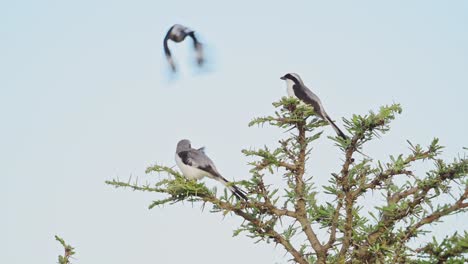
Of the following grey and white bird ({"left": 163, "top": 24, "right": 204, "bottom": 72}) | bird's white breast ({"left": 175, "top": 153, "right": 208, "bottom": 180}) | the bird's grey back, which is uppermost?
grey and white bird ({"left": 163, "top": 24, "right": 204, "bottom": 72})

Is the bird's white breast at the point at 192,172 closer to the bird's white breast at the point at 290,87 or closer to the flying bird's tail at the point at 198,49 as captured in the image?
the flying bird's tail at the point at 198,49

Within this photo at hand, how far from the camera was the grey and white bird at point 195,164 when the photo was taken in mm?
8680

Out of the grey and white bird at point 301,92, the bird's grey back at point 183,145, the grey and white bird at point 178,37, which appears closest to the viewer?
the grey and white bird at point 178,37

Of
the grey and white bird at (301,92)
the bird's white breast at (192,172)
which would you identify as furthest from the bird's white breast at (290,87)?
the bird's white breast at (192,172)

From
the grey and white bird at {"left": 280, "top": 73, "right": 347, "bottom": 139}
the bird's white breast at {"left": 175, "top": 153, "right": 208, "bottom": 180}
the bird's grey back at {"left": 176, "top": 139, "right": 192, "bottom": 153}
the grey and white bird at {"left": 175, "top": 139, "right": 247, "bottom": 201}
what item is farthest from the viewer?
the bird's grey back at {"left": 176, "top": 139, "right": 192, "bottom": 153}

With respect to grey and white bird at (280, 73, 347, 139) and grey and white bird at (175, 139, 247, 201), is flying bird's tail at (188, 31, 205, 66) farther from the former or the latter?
grey and white bird at (280, 73, 347, 139)

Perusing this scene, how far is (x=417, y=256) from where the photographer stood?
470 cm

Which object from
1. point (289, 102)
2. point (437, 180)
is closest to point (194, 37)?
point (289, 102)

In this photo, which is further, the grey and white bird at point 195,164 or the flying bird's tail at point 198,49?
the grey and white bird at point 195,164

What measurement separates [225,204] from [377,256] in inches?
51.2

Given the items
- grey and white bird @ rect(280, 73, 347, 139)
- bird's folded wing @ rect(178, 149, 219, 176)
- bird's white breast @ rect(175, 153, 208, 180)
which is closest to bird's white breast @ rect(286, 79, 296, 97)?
grey and white bird @ rect(280, 73, 347, 139)

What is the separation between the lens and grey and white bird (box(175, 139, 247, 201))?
8680 mm

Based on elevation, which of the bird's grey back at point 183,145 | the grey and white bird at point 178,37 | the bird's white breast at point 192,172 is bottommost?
the bird's white breast at point 192,172

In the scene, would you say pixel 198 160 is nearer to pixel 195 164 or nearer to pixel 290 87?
pixel 195 164
